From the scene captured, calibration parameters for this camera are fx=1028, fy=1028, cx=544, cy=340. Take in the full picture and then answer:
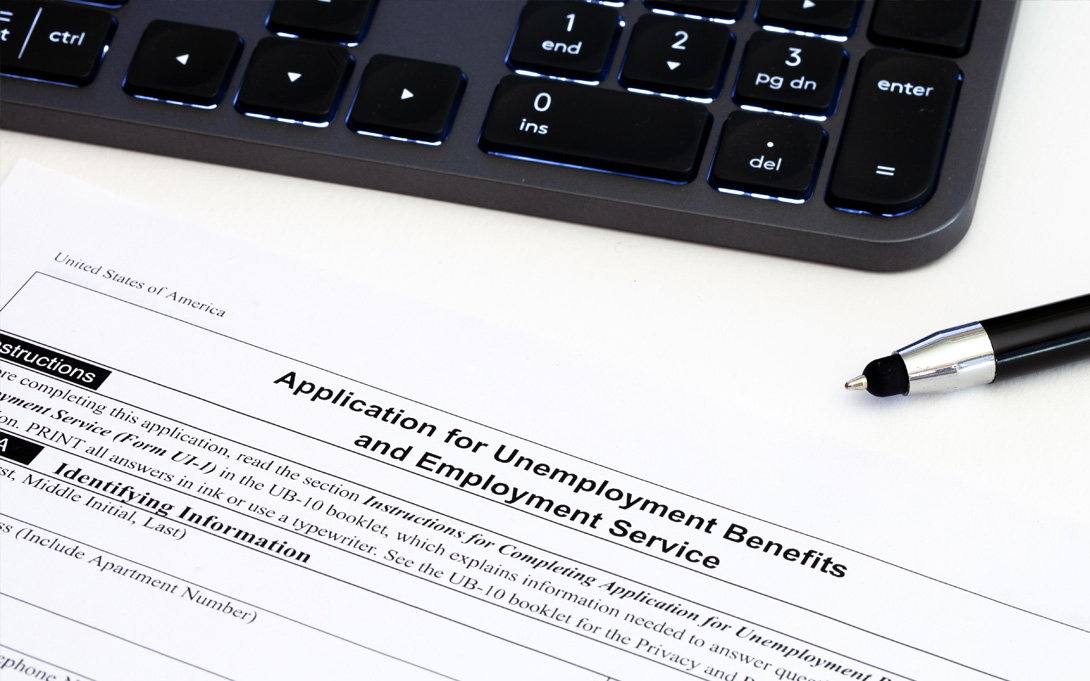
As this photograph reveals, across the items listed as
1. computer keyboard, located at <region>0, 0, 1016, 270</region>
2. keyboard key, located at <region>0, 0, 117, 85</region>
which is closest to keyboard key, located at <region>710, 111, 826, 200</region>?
computer keyboard, located at <region>0, 0, 1016, 270</region>

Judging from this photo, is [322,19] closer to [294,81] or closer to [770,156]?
[294,81]

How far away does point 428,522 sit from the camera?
316 millimetres

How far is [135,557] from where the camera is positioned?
12.1 inches

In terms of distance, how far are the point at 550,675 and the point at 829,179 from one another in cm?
19

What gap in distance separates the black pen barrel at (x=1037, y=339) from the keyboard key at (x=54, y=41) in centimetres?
34

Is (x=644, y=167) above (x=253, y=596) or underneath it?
above

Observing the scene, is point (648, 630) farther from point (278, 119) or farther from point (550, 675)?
point (278, 119)

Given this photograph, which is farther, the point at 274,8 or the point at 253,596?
the point at 274,8

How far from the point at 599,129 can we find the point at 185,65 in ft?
0.53

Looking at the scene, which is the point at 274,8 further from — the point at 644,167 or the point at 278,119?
the point at 644,167

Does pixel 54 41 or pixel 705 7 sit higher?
pixel 705 7

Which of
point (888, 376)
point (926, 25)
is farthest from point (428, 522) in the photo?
point (926, 25)

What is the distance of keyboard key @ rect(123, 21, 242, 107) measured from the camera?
0.39 m

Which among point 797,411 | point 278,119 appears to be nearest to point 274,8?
point 278,119
